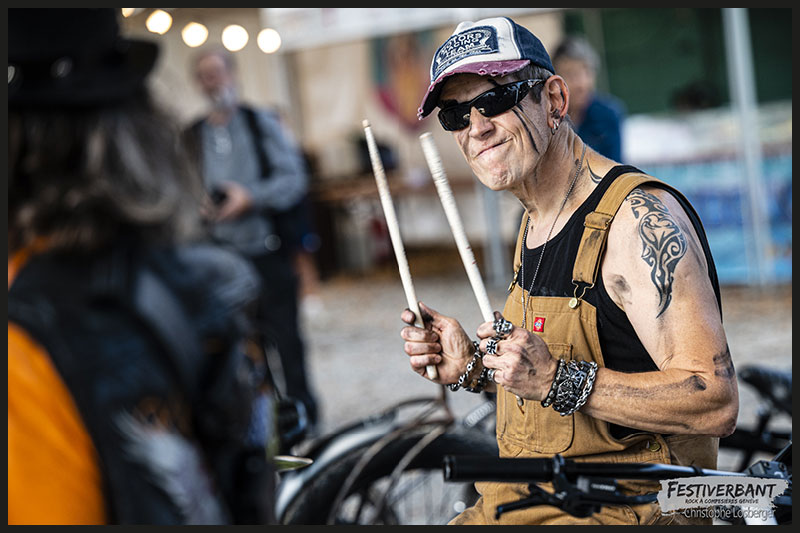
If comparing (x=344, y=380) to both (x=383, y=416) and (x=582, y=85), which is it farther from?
(x=383, y=416)

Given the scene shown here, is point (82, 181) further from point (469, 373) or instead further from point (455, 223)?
point (469, 373)

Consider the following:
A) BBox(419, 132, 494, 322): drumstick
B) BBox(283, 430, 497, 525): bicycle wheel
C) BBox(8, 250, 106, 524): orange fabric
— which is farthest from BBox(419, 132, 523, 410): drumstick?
BBox(283, 430, 497, 525): bicycle wheel

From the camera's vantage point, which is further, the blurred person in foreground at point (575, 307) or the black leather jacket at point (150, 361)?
the blurred person in foreground at point (575, 307)

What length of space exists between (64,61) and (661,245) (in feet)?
3.69

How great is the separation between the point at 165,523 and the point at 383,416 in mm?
1418

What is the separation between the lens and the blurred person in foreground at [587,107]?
3770 mm

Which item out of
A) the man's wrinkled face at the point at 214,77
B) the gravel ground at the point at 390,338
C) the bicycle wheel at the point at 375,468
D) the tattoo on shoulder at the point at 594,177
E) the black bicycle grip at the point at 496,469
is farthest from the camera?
the gravel ground at the point at 390,338

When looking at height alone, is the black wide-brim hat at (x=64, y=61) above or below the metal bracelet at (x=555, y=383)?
above

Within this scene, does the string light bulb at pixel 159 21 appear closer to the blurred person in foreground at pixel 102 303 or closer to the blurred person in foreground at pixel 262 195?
the blurred person in foreground at pixel 262 195

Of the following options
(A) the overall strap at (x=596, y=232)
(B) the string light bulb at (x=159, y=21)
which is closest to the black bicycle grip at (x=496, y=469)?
(A) the overall strap at (x=596, y=232)

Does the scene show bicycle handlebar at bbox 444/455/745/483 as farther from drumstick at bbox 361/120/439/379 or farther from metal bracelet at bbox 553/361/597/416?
drumstick at bbox 361/120/439/379

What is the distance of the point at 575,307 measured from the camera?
5.73 feet

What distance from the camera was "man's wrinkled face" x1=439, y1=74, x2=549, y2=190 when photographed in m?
1.72

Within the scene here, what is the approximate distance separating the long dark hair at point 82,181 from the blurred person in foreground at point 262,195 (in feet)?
11.7
